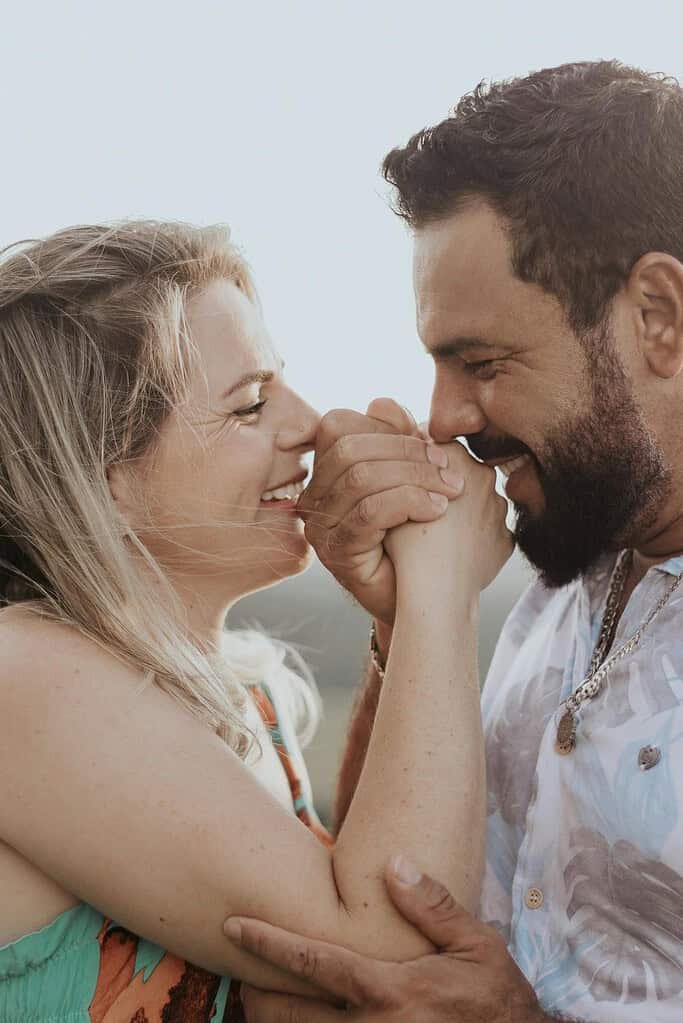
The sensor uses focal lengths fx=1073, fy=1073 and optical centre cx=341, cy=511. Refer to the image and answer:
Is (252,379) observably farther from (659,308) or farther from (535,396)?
(659,308)

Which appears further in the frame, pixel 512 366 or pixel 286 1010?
pixel 512 366

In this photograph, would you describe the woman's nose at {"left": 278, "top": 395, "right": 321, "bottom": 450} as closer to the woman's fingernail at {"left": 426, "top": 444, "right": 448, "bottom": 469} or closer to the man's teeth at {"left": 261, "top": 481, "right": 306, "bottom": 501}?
the man's teeth at {"left": 261, "top": 481, "right": 306, "bottom": 501}

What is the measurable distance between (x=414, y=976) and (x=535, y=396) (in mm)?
992

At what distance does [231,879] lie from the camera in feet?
4.72

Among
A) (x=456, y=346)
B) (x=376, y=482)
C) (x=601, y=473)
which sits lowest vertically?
(x=601, y=473)

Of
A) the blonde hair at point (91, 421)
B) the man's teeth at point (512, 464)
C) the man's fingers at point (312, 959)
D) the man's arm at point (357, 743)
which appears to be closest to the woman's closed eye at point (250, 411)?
the blonde hair at point (91, 421)

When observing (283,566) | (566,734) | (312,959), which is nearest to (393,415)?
(283,566)

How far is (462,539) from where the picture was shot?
6.12 feet

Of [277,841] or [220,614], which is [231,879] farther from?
[220,614]

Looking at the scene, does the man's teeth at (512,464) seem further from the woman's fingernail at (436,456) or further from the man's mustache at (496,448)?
the woman's fingernail at (436,456)

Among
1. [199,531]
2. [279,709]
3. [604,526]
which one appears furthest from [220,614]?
[604,526]

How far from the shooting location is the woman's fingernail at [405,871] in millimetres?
1453

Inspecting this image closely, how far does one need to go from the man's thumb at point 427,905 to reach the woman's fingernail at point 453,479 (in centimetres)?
69

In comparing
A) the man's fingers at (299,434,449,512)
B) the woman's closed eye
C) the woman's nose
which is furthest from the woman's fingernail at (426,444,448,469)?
the woman's closed eye
